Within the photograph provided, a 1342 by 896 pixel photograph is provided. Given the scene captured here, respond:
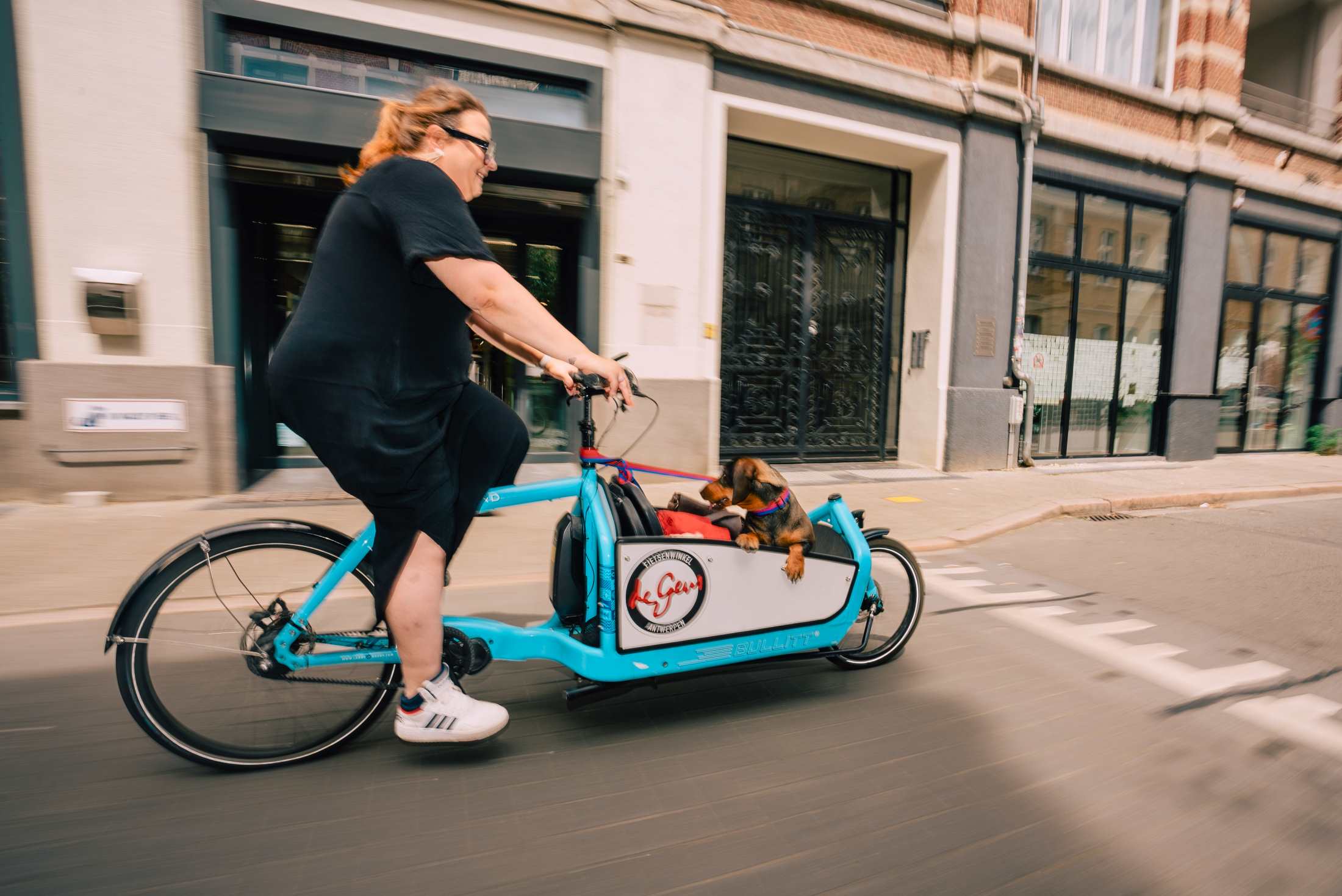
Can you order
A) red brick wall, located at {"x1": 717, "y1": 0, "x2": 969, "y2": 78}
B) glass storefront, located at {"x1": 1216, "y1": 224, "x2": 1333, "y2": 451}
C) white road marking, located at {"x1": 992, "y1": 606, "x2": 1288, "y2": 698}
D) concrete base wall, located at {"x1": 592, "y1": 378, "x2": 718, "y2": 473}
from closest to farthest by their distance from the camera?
white road marking, located at {"x1": 992, "y1": 606, "x2": 1288, "y2": 698}, concrete base wall, located at {"x1": 592, "y1": 378, "x2": 718, "y2": 473}, red brick wall, located at {"x1": 717, "y1": 0, "x2": 969, "y2": 78}, glass storefront, located at {"x1": 1216, "y1": 224, "x2": 1333, "y2": 451}

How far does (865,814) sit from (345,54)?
749 centimetres

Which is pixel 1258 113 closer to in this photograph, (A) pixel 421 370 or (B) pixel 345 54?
(B) pixel 345 54

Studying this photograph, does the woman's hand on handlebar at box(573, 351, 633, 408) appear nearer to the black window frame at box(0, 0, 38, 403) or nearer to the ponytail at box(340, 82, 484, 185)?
the ponytail at box(340, 82, 484, 185)

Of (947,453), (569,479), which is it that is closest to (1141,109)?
(947,453)

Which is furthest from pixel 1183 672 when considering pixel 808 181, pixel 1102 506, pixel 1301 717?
pixel 808 181

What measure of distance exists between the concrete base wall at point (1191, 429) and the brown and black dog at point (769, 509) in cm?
1181

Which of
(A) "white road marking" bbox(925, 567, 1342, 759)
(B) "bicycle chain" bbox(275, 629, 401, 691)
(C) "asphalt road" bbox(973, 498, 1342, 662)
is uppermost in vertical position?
(B) "bicycle chain" bbox(275, 629, 401, 691)

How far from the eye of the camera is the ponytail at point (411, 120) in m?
2.00

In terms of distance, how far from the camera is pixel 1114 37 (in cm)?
1103

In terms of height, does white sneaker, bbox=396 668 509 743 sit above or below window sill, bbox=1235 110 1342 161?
below

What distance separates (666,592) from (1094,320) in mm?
11350

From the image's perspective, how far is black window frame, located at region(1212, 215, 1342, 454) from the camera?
12352mm

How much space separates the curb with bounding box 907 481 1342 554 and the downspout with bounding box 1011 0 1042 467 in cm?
218

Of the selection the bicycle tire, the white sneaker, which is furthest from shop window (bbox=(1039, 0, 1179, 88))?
the white sneaker
